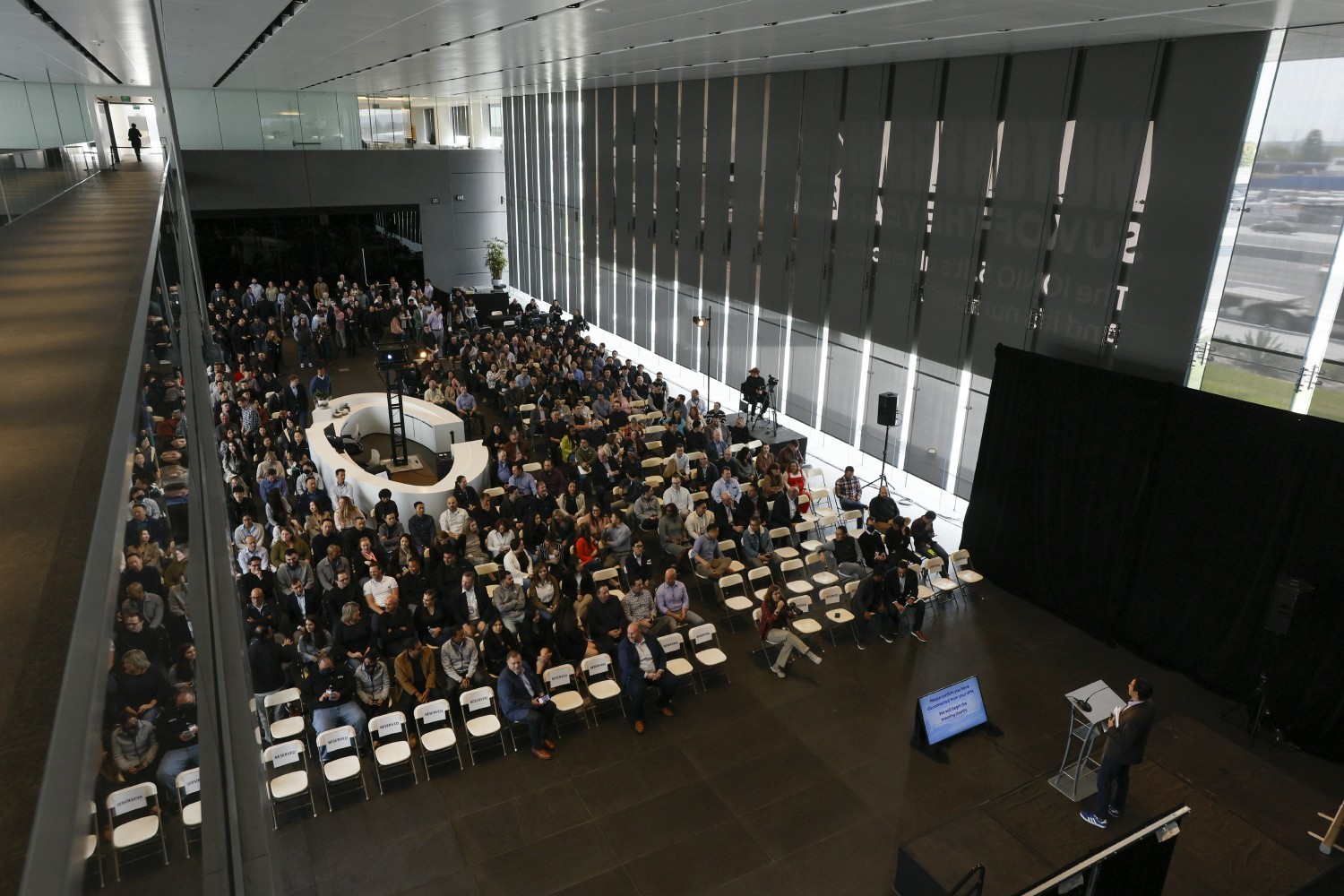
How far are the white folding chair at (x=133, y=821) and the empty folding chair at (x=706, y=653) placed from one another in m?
8.93

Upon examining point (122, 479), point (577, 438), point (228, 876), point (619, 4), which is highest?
point (619, 4)

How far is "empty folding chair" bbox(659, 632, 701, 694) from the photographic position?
9594mm

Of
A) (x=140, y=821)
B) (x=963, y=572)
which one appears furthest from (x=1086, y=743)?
(x=140, y=821)

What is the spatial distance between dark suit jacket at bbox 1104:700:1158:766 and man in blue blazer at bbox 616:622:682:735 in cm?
426

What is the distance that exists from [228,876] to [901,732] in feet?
→ 29.2

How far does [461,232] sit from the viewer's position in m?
31.1

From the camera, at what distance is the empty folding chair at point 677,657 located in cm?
959

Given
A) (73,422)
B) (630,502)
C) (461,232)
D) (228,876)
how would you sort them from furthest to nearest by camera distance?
1. (461,232)
2. (630,502)
3. (73,422)
4. (228,876)

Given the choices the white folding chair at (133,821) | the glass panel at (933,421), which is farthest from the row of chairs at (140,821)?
the glass panel at (933,421)

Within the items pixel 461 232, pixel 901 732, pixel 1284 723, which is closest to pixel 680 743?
pixel 901 732

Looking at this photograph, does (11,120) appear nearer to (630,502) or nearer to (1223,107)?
(630,502)

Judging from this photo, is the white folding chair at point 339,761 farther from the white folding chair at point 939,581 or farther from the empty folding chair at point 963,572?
the empty folding chair at point 963,572

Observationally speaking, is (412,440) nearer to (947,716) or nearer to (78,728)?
(947,716)

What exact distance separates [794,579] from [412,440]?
9.00 meters
